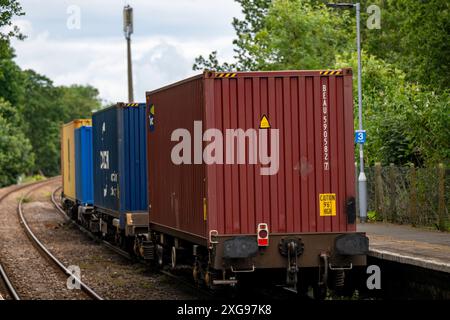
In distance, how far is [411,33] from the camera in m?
25.2

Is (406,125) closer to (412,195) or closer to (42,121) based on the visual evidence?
(412,195)

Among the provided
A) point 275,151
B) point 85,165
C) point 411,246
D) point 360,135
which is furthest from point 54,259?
point 275,151

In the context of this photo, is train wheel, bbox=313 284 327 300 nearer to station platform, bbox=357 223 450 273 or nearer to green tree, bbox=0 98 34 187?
station platform, bbox=357 223 450 273

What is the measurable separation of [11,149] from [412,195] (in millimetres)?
55983

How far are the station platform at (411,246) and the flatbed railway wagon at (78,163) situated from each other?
9225 millimetres

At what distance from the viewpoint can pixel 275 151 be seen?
13500mm

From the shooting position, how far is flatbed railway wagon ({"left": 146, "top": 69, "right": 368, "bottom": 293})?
13.4m

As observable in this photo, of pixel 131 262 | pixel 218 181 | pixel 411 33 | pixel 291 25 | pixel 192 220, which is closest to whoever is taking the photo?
pixel 218 181

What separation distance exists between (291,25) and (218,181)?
30.8 meters

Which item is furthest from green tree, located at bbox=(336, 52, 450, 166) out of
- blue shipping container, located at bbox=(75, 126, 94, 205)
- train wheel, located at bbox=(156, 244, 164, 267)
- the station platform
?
blue shipping container, located at bbox=(75, 126, 94, 205)

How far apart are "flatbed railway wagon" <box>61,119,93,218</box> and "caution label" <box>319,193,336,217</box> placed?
15.2 m

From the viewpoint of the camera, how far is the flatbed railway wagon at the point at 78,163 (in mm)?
28297

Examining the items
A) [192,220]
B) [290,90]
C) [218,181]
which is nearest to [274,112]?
[290,90]

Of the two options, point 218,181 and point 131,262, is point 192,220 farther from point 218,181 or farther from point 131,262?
point 131,262
